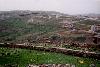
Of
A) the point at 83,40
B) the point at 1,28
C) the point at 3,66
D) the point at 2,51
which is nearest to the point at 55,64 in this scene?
the point at 3,66

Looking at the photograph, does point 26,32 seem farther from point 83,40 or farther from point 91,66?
point 91,66

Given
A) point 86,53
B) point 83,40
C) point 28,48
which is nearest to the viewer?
point 86,53

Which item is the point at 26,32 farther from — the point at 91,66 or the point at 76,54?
the point at 91,66

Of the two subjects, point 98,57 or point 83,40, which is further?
point 83,40

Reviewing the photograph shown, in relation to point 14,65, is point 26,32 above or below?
below

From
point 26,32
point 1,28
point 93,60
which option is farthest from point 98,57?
point 1,28

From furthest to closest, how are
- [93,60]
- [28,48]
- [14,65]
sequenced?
[28,48] < [93,60] < [14,65]
